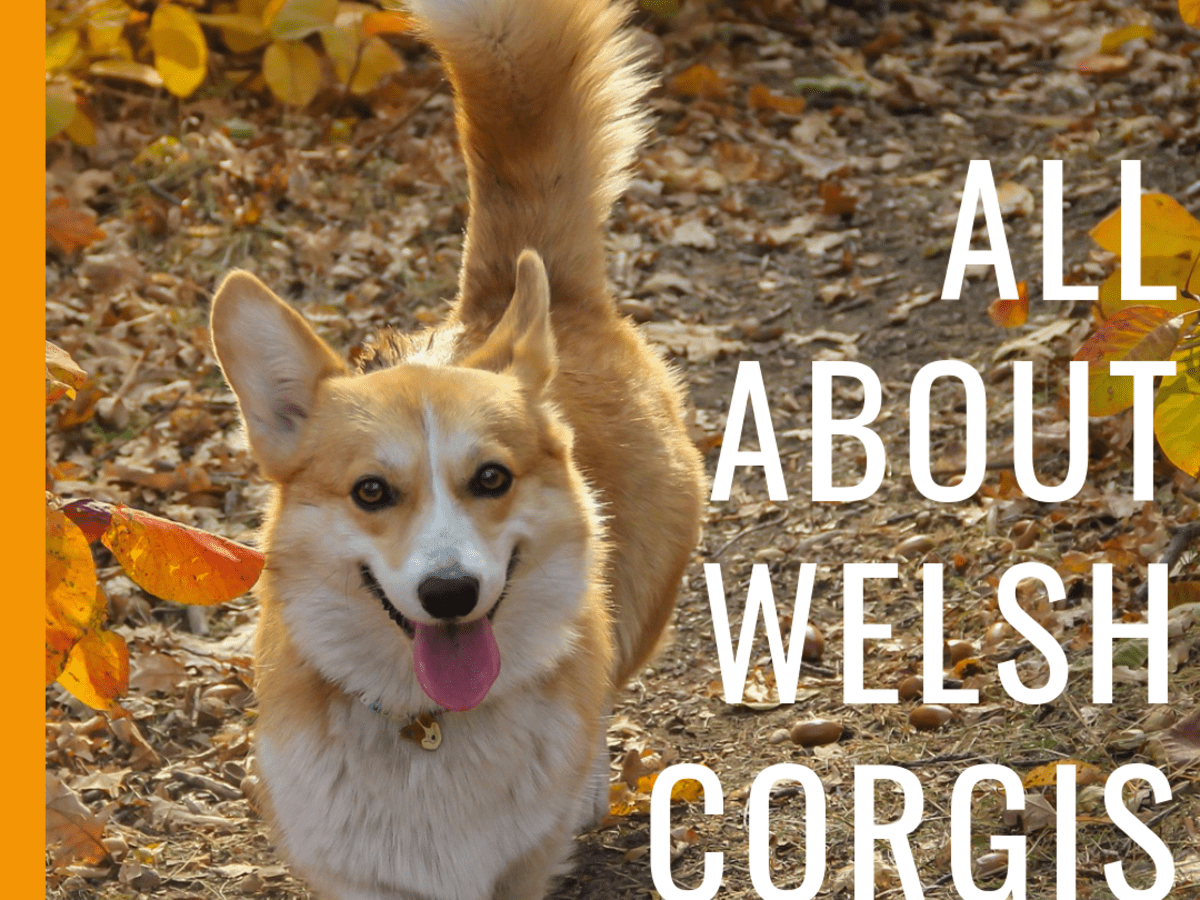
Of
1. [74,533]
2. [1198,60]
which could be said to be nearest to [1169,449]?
[74,533]

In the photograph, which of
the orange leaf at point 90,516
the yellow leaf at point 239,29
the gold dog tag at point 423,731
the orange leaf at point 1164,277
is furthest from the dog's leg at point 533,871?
the yellow leaf at point 239,29

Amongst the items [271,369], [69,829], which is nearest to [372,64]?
[271,369]

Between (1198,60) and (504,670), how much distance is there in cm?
523

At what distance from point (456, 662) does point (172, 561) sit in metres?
0.53

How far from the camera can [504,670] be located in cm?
256

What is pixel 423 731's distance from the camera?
101 inches

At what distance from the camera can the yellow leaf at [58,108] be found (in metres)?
5.46

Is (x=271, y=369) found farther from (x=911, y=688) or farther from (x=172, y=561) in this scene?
(x=911, y=688)

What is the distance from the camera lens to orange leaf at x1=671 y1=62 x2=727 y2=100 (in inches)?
271

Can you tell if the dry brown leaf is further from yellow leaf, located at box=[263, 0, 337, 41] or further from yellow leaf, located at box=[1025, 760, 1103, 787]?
yellow leaf, located at box=[263, 0, 337, 41]

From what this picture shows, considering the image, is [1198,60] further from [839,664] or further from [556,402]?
[556,402]

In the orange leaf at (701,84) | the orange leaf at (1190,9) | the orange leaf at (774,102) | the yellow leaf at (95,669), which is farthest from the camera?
the orange leaf at (701,84)

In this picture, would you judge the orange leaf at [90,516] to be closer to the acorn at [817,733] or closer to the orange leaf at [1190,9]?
the acorn at [817,733]

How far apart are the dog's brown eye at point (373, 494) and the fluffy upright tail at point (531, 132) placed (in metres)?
1.00
